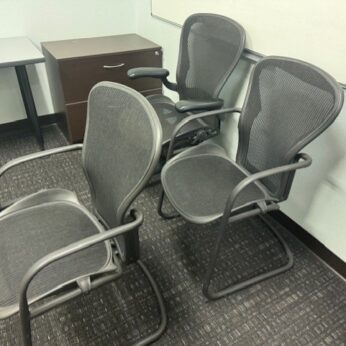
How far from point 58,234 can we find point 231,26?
1.26 metres

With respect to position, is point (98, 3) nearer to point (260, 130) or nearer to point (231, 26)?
point (231, 26)

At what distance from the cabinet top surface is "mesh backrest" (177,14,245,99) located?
0.50m

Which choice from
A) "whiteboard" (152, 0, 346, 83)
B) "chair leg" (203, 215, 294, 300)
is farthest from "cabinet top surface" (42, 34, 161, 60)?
"chair leg" (203, 215, 294, 300)

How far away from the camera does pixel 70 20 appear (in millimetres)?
2293

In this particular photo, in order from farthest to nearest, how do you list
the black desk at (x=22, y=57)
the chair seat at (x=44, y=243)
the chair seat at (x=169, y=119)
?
1. the black desk at (x=22, y=57)
2. the chair seat at (x=169, y=119)
3. the chair seat at (x=44, y=243)

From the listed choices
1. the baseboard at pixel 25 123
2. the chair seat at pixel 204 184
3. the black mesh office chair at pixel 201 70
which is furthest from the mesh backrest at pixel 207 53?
the baseboard at pixel 25 123

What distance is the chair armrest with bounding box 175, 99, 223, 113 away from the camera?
148 cm

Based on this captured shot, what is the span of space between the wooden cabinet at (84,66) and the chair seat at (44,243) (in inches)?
42.5

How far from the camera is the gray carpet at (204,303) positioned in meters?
1.24

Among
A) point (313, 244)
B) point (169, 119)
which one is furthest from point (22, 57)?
point (313, 244)

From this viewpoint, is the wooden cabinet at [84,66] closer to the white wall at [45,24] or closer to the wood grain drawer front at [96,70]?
the wood grain drawer front at [96,70]

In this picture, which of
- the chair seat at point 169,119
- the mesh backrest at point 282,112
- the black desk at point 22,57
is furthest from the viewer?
the black desk at point 22,57

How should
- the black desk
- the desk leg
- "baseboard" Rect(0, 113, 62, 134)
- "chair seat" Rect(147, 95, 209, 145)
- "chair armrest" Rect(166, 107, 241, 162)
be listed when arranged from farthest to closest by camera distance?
"baseboard" Rect(0, 113, 62, 134) → the desk leg → the black desk → "chair seat" Rect(147, 95, 209, 145) → "chair armrest" Rect(166, 107, 241, 162)

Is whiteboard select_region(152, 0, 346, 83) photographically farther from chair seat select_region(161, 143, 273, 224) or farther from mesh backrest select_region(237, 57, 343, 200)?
chair seat select_region(161, 143, 273, 224)
